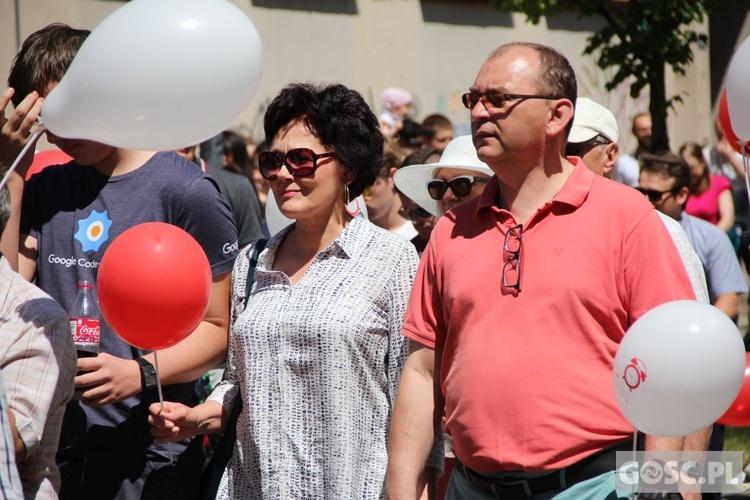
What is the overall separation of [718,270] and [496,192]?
11.1 feet

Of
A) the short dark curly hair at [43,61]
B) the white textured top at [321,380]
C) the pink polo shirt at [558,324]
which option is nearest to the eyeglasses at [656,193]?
the white textured top at [321,380]

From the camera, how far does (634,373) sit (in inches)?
121

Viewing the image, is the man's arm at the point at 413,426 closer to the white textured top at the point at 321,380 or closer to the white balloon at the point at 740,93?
the white textured top at the point at 321,380

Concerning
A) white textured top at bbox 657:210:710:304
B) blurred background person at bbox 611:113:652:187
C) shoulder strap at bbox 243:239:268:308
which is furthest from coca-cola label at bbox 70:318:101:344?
A: blurred background person at bbox 611:113:652:187

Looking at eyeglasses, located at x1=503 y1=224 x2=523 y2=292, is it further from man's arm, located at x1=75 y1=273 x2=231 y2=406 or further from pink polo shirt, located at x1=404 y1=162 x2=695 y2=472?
man's arm, located at x1=75 y1=273 x2=231 y2=406

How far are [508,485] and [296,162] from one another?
1.33 meters

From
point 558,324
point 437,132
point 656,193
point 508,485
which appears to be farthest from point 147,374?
point 437,132

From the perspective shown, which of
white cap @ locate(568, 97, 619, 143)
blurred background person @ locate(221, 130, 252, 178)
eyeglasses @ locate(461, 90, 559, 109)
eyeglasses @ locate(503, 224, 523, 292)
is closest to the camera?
eyeglasses @ locate(503, 224, 523, 292)

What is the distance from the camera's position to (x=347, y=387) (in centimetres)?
373

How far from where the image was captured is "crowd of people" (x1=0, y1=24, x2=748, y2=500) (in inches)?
129

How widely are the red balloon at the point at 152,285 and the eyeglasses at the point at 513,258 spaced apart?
0.94 metres

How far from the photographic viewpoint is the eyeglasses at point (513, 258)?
3377 mm

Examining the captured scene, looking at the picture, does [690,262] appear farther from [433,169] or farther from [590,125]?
[433,169]

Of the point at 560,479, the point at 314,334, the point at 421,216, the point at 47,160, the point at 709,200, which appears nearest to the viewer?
the point at 560,479
